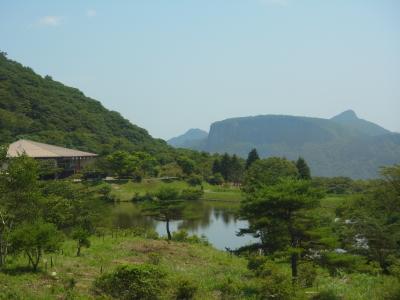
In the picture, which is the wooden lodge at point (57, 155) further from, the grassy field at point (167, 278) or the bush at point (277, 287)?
the bush at point (277, 287)

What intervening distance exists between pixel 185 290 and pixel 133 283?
1523 millimetres

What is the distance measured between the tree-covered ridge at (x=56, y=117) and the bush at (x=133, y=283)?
2501 inches

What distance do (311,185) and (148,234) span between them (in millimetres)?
16133

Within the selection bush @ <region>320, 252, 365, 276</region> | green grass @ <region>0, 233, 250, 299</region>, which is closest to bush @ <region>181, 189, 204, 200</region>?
green grass @ <region>0, 233, 250, 299</region>

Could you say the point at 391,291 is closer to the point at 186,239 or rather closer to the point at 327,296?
the point at 327,296

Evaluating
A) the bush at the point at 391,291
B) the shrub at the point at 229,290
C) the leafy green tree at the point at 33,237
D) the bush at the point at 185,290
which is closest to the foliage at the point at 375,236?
the bush at the point at 391,291

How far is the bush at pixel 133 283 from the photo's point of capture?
11992 millimetres

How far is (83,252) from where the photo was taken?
20234 millimetres

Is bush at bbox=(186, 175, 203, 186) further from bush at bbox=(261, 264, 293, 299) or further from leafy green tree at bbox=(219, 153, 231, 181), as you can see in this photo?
bush at bbox=(261, 264, 293, 299)

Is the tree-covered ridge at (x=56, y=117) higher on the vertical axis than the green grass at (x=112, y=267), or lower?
higher

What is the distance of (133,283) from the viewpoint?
12.0m

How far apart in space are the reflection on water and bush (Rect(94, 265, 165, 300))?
1898cm

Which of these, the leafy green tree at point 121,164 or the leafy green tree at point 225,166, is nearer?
the leafy green tree at point 121,164

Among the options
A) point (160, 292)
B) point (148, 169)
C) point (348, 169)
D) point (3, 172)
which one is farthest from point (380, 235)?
point (348, 169)
